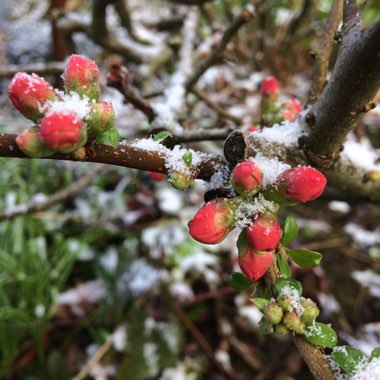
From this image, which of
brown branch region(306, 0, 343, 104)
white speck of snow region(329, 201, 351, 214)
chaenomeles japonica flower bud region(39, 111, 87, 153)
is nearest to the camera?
chaenomeles japonica flower bud region(39, 111, 87, 153)

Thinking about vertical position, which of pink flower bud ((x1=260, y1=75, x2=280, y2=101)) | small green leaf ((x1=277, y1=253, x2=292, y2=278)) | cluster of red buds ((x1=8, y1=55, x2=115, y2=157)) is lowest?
small green leaf ((x1=277, y1=253, x2=292, y2=278))

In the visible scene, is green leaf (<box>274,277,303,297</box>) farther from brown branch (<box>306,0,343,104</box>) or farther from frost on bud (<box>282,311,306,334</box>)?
brown branch (<box>306,0,343,104</box>)

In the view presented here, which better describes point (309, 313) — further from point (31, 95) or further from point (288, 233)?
point (31, 95)

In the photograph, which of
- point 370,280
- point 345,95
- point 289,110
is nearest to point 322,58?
point 289,110

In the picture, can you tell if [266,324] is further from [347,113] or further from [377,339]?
[377,339]

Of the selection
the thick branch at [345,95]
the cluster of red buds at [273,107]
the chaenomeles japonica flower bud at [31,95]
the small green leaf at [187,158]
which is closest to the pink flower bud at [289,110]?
the cluster of red buds at [273,107]

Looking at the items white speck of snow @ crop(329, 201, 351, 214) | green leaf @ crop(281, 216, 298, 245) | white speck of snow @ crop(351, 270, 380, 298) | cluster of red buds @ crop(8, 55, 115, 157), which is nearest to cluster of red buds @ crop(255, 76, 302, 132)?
green leaf @ crop(281, 216, 298, 245)

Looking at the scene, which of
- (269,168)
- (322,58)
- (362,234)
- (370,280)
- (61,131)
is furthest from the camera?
(362,234)
